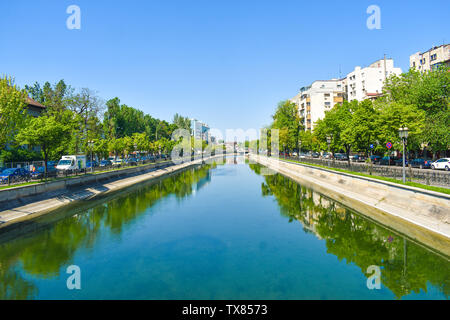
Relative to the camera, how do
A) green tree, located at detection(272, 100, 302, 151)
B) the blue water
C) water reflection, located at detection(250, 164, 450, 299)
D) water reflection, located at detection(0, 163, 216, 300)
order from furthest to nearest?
green tree, located at detection(272, 100, 302, 151), water reflection, located at detection(0, 163, 216, 300), water reflection, located at detection(250, 164, 450, 299), the blue water

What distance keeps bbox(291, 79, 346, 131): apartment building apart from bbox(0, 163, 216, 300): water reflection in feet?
248

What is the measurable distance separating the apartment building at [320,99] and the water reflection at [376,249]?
6847 centimetres

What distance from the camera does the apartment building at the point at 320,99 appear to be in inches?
3671

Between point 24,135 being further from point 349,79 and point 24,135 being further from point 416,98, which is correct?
point 349,79

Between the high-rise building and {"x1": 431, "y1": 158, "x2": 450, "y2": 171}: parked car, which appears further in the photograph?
the high-rise building

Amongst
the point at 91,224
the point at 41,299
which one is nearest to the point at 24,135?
the point at 91,224

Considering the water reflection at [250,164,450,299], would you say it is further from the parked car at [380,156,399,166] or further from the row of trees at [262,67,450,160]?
the parked car at [380,156,399,166]

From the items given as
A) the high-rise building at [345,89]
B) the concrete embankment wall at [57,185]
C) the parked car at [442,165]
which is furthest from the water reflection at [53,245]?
the high-rise building at [345,89]

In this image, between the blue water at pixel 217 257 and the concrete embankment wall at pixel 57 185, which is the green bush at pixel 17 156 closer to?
the concrete embankment wall at pixel 57 185

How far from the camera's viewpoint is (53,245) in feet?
58.8

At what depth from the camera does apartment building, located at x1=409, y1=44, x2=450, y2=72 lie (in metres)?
64.1

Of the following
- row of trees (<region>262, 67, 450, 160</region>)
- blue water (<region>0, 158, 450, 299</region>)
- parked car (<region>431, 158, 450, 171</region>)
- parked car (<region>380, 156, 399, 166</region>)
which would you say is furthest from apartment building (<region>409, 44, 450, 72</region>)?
blue water (<region>0, 158, 450, 299</region>)

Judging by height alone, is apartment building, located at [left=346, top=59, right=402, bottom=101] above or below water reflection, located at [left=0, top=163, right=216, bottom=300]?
above

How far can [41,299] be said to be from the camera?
1155 centimetres
